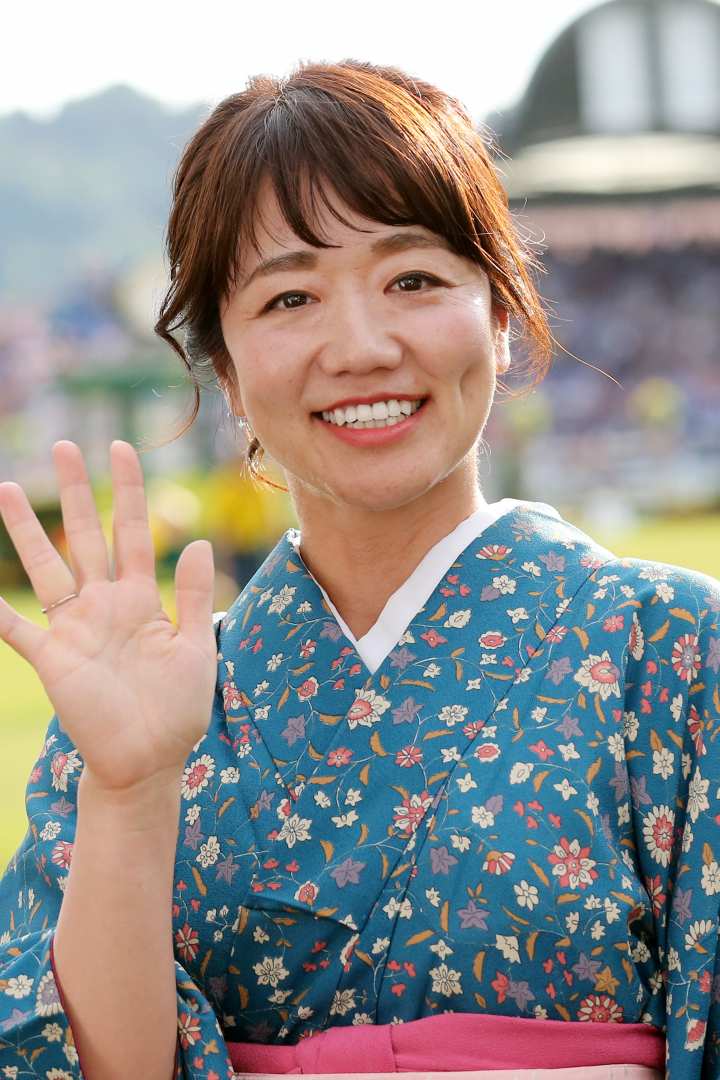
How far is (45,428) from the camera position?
2306 centimetres

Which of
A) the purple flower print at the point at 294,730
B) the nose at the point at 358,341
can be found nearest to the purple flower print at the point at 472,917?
the purple flower print at the point at 294,730

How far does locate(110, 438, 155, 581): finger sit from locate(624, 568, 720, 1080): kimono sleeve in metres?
0.59

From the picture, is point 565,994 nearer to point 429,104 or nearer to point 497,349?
point 497,349

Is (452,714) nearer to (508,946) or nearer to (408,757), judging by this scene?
(408,757)

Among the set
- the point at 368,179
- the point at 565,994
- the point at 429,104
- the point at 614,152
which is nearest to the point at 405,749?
the point at 565,994

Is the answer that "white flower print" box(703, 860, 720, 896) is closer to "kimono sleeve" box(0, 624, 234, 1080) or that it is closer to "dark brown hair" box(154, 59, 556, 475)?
"kimono sleeve" box(0, 624, 234, 1080)

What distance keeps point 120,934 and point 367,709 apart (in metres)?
0.42

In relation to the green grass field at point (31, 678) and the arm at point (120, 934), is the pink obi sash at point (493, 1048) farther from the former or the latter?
the green grass field at point (31, 678)

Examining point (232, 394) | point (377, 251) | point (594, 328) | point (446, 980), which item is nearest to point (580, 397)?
point (594, 328)

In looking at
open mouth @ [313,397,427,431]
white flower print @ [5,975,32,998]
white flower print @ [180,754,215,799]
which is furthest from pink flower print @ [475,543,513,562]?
white flower print @ [5,975,32,998]

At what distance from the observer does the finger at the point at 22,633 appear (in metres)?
1.51

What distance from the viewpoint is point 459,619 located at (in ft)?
5.93

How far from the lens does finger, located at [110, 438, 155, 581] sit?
60.4 inches

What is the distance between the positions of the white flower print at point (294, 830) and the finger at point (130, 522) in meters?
0.37
